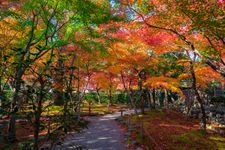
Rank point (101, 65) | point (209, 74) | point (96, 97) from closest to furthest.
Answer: point (209, 74) < point (101, 65) < point (96, 97)

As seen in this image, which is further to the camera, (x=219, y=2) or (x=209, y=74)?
(x=209, y=74)

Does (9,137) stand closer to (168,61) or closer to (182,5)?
(182,5)

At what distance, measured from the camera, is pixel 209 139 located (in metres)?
18.9

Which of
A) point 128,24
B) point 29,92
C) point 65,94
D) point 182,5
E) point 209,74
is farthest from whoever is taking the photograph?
point 209,74

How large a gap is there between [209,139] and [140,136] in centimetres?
449

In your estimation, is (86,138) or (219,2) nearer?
(219,2)

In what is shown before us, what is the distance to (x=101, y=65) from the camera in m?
31.7

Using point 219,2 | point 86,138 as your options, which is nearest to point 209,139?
point 86,138

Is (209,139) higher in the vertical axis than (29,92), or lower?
lower

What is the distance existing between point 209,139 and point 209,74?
940 centimetres

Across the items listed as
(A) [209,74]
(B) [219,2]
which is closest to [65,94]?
(B) [219,2]

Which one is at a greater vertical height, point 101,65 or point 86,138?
point 101,65

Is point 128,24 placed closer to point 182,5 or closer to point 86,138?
point 182,5

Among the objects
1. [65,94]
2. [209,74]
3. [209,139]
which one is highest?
[209,74]
